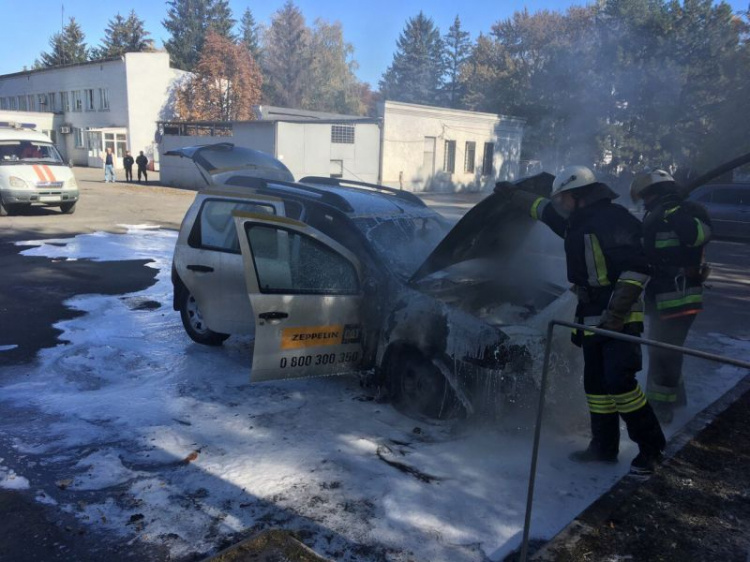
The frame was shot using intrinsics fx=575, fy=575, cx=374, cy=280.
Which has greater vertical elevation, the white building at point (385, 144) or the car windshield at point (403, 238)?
the white building at point (385, 144)

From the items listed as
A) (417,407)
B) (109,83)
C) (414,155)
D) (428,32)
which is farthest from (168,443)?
(428,32)

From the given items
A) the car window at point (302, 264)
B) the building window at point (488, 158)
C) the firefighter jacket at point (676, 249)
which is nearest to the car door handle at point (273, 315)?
the car window at point (302, 264)

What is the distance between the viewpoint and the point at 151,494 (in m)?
3.25

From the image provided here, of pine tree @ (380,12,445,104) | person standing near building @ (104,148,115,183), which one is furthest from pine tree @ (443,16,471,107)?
person standing near building @ (104,148,115,183)

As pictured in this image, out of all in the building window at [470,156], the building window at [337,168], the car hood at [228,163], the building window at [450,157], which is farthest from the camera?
the building window at [470,156]

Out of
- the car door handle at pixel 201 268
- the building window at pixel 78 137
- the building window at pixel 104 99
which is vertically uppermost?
the building window at pixel 104 99

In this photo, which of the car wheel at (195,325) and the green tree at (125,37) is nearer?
the car wheel at (195,325)

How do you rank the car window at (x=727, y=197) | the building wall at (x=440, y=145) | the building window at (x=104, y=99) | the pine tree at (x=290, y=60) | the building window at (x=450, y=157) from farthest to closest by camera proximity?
the pine tree at (x=290, y=60) → the building window at (x=104, y=99) → the building window at (x=450, y=157) → the building wall at (x=440, y=145) → the car window at (x=727, y=197)

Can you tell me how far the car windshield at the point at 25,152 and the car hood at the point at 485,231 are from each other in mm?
14509

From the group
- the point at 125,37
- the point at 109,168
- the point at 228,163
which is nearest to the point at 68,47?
the point at 125,37

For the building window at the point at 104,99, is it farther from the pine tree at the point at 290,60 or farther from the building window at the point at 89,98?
the pine tree at the point at 290,60

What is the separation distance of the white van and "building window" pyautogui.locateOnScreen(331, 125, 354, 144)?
11817mm

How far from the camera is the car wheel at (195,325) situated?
5.75m

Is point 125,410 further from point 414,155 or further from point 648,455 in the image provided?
point 414,155
